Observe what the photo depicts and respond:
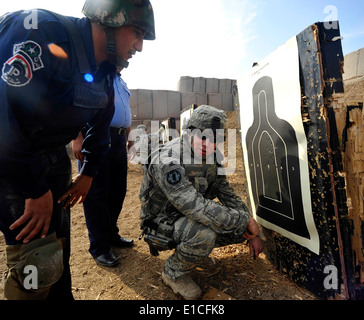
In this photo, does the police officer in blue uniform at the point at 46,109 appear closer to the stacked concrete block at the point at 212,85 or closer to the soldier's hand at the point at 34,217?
the soldier's hand at the point at 34,217

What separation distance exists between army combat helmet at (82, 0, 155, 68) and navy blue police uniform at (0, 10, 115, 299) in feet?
0.18

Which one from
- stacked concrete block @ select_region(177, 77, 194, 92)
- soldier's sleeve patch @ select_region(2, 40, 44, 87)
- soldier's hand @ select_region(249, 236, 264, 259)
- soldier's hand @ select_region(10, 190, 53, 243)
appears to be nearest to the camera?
soldier's sleeve patch @ select_region(2, 40, 44, 87)

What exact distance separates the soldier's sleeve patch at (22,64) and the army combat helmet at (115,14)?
0.96 feet

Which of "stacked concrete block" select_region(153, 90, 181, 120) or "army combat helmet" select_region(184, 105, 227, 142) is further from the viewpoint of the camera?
"stacked concrete block" select_region(153, 90, 181, 120)

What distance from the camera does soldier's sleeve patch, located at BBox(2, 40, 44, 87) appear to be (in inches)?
27.5

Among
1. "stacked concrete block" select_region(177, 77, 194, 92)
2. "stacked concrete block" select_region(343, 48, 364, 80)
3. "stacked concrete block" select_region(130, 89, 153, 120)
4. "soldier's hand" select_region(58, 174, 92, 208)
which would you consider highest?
"stacked concrete block" select_region(177, 77, 194, 92)

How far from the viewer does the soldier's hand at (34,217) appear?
31.5 inches

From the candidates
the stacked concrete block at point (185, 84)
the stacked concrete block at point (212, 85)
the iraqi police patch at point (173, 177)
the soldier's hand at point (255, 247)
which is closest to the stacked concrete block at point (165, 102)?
the stacked concrete block at point (185, 84)

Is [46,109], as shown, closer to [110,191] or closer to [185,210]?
[185,210]

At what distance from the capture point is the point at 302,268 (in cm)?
142

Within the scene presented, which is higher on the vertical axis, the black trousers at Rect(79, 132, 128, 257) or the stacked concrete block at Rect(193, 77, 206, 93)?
the stacked concrete block at Rect(193, 77, 206, 93)

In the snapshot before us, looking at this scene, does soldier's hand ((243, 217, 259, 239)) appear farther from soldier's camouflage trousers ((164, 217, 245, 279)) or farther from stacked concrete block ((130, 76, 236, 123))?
stacked concrete block ((130, 76, 236, 123))

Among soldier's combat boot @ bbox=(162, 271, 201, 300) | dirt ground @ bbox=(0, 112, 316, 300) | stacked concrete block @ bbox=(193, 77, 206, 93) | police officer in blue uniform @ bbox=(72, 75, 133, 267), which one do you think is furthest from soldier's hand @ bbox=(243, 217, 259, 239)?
stacked concrete block @ bbox=(193, 77, 206, 93)
